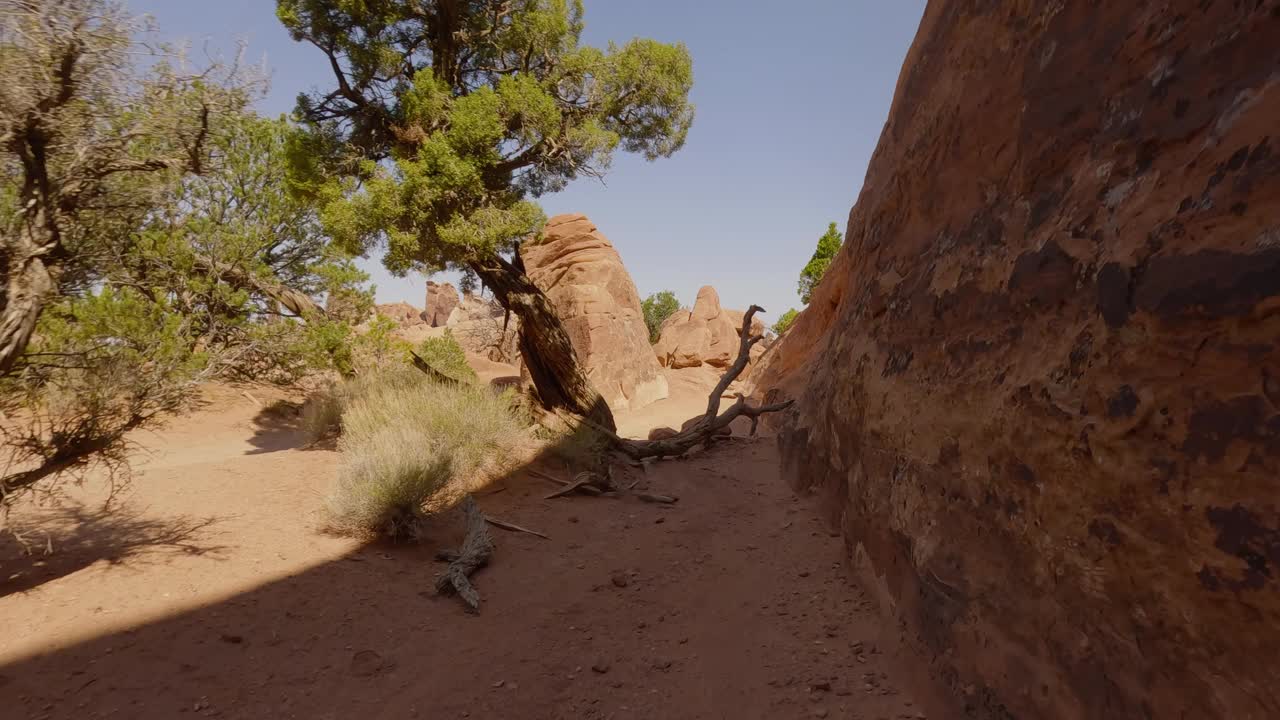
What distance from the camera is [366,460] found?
5180 mm

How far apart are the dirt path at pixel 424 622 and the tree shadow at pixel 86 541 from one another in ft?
0.08

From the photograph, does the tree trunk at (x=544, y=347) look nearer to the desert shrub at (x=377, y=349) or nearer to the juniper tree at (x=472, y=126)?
the juniper tree at (x=472, y=126)

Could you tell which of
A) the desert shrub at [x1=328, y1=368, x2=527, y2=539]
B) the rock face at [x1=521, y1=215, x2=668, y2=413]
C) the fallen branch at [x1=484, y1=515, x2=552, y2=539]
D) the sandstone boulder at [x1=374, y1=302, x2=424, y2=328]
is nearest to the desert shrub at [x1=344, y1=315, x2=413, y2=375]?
the desert shrub at [x1=328, y1=368, x2=527, y2=539]

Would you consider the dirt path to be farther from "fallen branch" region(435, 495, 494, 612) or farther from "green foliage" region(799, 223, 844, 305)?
"green foliage" region(799, 223, 844, 305)

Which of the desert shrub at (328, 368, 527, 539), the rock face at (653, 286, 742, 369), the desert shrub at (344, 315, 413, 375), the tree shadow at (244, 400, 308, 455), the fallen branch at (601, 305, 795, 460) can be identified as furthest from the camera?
the rock face at (653, 286, 742, 369)

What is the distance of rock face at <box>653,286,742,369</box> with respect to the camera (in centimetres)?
2508

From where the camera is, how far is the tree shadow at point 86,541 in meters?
3.75

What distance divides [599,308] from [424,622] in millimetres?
13783

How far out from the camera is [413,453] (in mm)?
5383

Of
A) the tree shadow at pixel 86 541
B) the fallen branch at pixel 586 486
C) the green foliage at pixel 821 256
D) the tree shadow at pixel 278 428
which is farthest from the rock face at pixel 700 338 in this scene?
the tree shadow at pixel 86 541

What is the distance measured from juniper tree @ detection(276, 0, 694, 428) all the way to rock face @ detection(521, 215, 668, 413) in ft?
20.8

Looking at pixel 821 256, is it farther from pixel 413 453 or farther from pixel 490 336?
pixel 413 453

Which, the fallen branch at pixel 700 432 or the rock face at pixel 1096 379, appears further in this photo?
the fallen branch at pixel 700 432

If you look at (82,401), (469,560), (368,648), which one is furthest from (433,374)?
(368,648)
